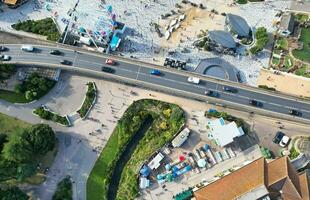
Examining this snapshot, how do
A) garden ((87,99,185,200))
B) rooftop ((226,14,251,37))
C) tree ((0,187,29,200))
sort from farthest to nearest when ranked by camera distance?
1. rooftop ((226,14,251,37))
2. garden ((87,99,185,200))
3. tree ((0,187,29,200))

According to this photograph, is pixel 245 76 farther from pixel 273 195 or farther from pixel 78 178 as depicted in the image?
pixel 78 178

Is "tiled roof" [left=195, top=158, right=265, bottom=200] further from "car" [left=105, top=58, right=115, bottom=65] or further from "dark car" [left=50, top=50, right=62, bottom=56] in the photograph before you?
"dark car" [left=50, top=50, right=62, bottom=56]

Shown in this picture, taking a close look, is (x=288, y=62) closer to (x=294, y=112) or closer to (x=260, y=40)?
(x=260, y=40)

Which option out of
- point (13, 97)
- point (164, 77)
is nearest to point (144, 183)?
point (164, 77)

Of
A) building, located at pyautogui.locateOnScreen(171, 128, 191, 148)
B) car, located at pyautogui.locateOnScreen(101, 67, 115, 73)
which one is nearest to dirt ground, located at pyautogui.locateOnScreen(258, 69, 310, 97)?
building, located at pyautogui.locateOnScreen(171, 128, 191, 148)

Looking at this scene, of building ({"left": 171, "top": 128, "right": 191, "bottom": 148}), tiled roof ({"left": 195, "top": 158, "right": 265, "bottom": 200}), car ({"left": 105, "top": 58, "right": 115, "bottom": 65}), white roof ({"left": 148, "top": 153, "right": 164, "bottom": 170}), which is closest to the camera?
tiled roof ({"left": 195, "top": 158, "right": 265, "bottom": 200})

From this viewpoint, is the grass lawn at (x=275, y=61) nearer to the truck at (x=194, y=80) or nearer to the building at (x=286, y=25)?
the building at (x=286, y=25)
